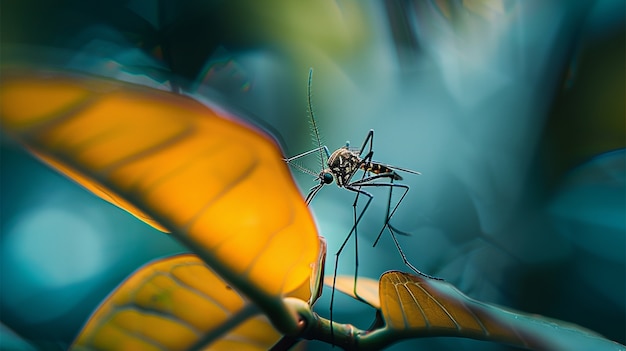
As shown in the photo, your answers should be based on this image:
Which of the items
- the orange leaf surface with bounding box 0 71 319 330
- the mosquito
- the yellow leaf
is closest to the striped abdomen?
the mosquito

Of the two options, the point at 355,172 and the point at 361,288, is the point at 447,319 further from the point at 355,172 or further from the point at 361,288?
the point at 355,172

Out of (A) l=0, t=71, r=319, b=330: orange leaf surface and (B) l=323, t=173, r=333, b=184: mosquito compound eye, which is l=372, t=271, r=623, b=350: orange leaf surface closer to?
(A) l=0, t=71, r=319, b=330: orange leaf surface

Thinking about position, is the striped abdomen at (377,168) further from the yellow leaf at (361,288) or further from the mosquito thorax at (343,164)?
the yellow leaf at (361,288)

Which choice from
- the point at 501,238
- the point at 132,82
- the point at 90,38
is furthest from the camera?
the point at 501,238

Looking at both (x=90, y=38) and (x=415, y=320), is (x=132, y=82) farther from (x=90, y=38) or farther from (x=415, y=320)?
(x=90, y=38)

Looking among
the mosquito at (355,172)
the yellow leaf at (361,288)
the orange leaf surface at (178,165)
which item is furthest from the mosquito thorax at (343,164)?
the orange leaf surface at (178,165)

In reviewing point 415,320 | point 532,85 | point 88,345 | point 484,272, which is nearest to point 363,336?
point 415,320
